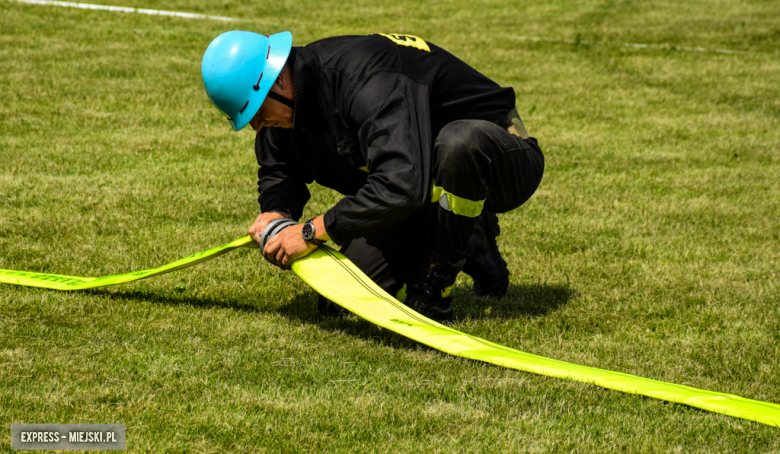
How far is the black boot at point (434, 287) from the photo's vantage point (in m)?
3.96

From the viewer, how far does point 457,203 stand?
3.68 meters

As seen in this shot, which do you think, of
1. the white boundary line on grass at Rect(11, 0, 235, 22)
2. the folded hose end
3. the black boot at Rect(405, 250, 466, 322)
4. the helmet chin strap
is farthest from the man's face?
the white boundary line on grass at Rect(11, 0, 235, 22)

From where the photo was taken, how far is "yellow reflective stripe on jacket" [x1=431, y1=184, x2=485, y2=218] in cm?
367

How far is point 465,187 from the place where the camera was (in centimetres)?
364

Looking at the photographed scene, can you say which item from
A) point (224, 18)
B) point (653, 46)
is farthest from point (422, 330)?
point (224, 18)

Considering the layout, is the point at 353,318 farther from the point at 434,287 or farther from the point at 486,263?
the point at 486,263

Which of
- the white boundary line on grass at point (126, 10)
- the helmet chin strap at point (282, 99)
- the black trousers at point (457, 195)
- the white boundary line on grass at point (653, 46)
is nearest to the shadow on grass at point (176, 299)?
the black trousers at point (457, 195)

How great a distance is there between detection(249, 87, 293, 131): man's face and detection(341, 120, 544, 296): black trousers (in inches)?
28.6

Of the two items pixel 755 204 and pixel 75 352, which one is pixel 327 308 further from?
pixel 755 204

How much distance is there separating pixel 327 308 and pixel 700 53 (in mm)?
12368

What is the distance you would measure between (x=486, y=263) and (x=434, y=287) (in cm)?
54

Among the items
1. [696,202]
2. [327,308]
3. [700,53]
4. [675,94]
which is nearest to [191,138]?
[327,308]

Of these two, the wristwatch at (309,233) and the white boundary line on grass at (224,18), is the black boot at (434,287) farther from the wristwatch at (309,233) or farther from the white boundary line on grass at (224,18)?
the white boundary line on grass at (224,18)

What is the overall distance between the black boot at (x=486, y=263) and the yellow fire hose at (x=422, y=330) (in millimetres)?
717
